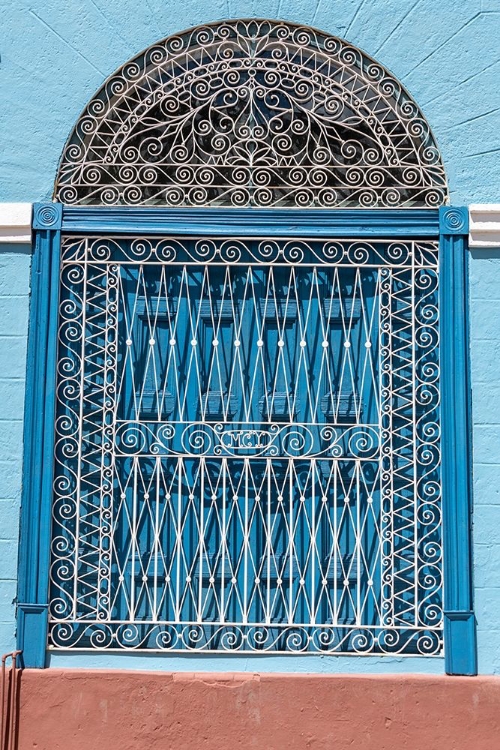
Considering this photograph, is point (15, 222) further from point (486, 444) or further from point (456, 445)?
point (486, 444)

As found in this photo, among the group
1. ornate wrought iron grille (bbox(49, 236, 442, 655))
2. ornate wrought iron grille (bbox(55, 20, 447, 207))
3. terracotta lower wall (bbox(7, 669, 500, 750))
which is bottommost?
terracotta lower wall (bbox(7, 669, 500, 750))

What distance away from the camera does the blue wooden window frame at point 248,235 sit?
481 cm

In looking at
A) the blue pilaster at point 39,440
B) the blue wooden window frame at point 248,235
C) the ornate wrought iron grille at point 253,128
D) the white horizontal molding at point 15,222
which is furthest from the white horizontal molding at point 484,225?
the white horizontal molding at point 15,222

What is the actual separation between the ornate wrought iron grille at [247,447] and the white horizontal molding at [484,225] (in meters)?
0.22

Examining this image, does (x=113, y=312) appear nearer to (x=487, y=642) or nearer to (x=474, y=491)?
(x=474, y=491)

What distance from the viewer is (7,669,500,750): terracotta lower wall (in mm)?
4691

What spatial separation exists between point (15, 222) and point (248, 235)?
3.52 ft

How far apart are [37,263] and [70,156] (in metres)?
0.53

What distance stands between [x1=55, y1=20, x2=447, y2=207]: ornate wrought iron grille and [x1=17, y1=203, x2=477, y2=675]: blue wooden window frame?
0.30ft

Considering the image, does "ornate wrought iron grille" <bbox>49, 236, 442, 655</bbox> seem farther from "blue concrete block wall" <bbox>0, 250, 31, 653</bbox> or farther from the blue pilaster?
"blue concrete block wall" <bbox>0, 250, 31, 653</bbox>

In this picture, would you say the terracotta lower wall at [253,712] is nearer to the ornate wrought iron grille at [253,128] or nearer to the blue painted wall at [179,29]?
the blue painted wall at [179,29]

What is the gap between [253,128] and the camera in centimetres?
510

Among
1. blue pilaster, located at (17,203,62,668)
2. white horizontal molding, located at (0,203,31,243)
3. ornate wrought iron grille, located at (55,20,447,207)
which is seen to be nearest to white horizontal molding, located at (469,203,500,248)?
ornate wrought iron grille, located at (55,20,447,207)

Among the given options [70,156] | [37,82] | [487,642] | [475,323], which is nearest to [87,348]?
[70,156]
